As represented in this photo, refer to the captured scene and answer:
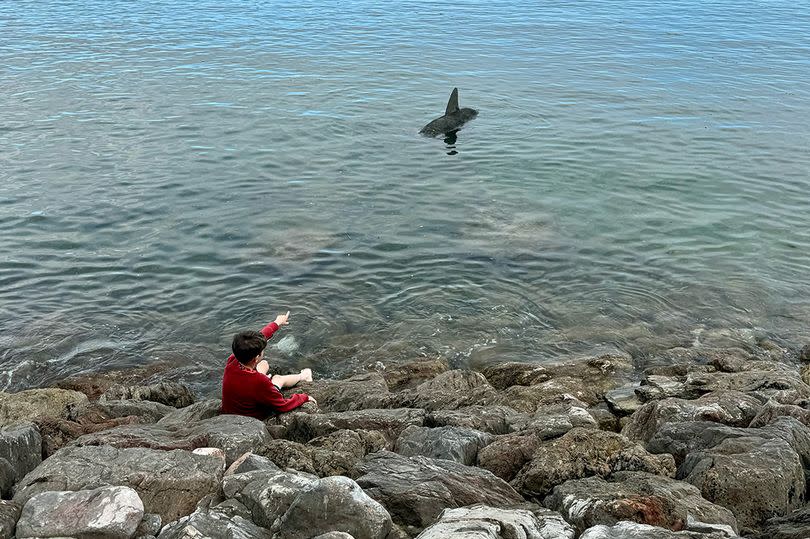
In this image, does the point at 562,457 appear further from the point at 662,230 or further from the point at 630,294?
the point at 662,230

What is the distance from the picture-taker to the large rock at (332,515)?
624 cm

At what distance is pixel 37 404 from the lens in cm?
1134

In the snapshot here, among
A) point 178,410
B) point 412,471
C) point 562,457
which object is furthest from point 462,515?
point 178,410

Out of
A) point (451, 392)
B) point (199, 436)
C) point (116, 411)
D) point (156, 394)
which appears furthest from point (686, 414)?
point (156, 394)

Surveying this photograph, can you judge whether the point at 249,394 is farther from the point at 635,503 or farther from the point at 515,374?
the point at 635,503

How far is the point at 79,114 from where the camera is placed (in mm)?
26781

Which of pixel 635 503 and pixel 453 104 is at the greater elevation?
pixel 635 503

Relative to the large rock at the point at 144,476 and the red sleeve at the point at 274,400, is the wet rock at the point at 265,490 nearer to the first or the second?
the large rock at the point at 144,476

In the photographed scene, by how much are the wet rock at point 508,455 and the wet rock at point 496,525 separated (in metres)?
1.23

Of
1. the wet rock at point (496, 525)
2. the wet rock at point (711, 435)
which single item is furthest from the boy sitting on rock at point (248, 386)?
the wet rock at point (711, 435)

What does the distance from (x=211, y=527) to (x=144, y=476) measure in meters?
1.20

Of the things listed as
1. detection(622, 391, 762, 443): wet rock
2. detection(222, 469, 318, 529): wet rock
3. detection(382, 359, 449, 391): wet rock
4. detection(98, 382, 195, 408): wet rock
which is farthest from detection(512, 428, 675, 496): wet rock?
detection(98, 382, 195, 408): wet rock

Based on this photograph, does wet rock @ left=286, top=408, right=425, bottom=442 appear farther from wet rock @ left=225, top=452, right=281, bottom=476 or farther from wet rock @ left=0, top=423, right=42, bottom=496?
wet rock @ left=0, top=423, right=42, bottom=496

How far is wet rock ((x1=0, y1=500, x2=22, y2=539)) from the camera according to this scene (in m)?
6.33
